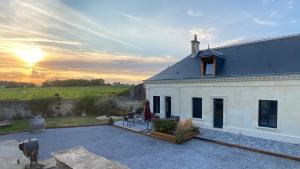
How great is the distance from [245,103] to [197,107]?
3594 mm

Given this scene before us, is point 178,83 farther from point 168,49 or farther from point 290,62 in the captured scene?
point 290,62

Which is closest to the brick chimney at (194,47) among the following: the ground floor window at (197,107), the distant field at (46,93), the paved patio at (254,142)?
the ground floor window at (197,107)

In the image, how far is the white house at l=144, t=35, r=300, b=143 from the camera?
1129 cm

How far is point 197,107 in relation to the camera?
15484mm

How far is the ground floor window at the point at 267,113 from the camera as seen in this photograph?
11.8 meters

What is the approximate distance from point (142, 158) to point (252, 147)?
219 inches

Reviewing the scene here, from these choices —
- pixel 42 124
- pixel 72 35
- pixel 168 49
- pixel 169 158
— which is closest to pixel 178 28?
pixel 168 49

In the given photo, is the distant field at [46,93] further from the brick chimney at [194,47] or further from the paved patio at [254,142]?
the paved patio at [254,142]

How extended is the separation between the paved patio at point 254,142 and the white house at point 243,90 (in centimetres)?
47

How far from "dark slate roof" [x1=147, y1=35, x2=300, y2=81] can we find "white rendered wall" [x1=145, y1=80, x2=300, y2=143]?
705mm

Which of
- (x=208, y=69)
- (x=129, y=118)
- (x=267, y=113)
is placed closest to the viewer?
(x=267, y=113)

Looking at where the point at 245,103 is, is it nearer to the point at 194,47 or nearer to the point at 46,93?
the point at 194,47

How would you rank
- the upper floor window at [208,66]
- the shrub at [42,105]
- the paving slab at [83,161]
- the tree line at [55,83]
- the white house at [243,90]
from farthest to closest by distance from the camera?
the tree line at [55,83], the shrub at [42,105], the upper floor window at [208,66], the white house at [243,90], the paving slab at [83,161]

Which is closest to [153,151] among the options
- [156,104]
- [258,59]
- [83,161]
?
[83,161]
